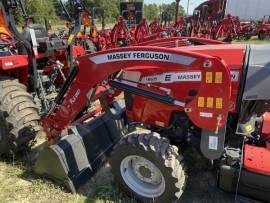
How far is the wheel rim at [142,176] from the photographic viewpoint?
2.90 meters

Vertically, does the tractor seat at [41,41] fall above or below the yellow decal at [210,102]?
above

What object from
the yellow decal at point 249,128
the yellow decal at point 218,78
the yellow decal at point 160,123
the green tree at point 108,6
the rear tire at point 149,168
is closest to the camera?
the yellow decal at point 218,78

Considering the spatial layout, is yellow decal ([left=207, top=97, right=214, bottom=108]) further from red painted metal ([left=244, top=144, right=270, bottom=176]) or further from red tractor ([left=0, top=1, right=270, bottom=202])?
red painted metal ([left=244, top=144, right=270, bottom=176])

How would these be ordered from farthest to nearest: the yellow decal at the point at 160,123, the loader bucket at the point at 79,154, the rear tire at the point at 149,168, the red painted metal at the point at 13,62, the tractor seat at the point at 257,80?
the red painted metal at the point at 13,62 < the loader bucket at the point at 79,154 < the yellow decal at the point at 160,123 < the rear tire at the point at 149,168 < the tractor seat at the point at 257,80

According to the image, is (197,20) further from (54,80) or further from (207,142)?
(207,142)

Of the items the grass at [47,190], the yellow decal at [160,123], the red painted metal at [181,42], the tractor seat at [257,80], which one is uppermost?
the red painted metal at [181,42]

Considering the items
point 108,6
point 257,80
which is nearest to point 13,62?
point 257,80

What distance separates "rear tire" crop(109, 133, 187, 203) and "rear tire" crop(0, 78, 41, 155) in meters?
1.37

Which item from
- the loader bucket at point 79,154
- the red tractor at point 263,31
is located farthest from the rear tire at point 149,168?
the red tractor at point 263,31

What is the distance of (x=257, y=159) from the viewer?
2.62 m

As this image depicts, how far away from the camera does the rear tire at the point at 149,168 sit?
2.70 m

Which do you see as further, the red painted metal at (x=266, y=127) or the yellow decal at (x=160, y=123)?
the yellow decal at (x=160, y=123)

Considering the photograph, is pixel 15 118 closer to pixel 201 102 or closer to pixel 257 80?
pixel 201 102

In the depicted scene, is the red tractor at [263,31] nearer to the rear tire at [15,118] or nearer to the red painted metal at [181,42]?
the red painted metal at [181,42]
